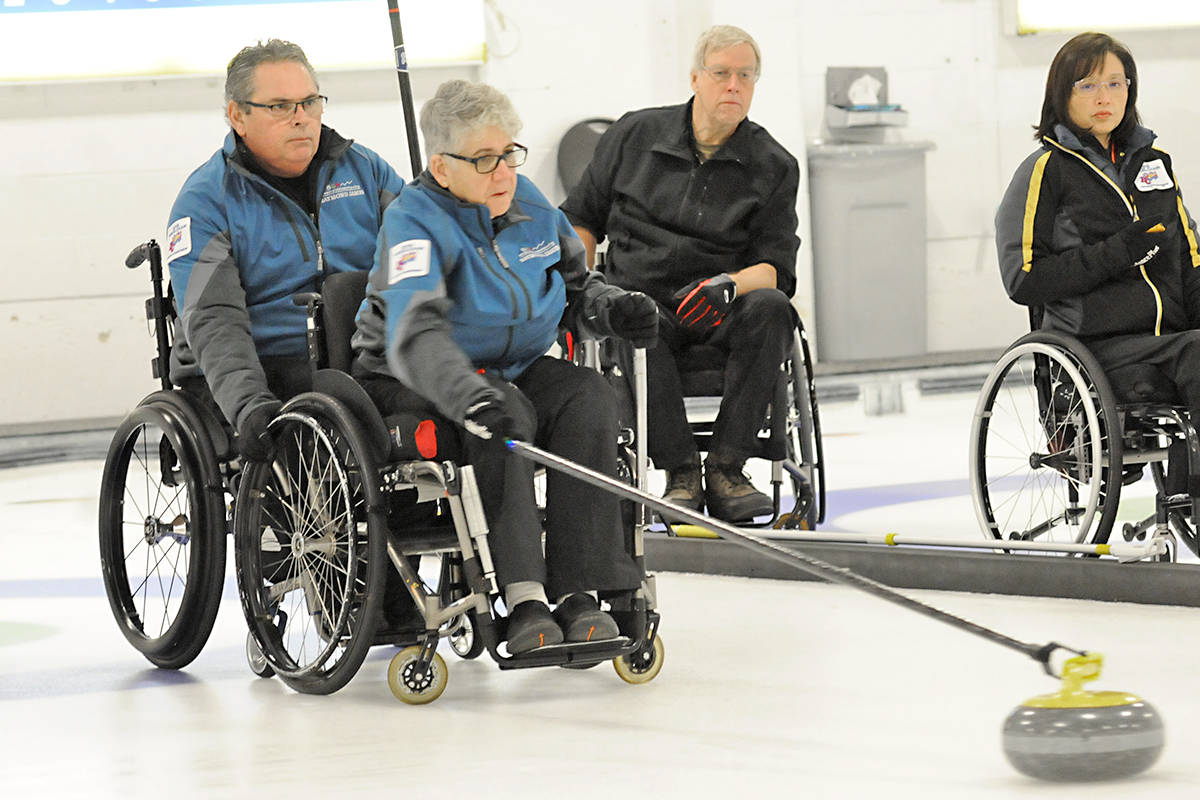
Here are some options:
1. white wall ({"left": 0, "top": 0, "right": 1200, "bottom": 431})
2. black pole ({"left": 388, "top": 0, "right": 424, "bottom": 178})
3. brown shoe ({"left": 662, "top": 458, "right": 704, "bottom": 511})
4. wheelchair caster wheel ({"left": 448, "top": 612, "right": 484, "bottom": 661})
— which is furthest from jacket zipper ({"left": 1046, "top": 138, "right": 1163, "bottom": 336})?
white wall ({"left": 0, "top": 0, "right": 1200, "bottom": 431})

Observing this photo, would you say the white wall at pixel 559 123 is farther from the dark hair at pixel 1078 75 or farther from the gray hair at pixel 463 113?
the gray hair at pixel 463 113

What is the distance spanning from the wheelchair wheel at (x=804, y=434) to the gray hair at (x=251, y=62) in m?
1.34

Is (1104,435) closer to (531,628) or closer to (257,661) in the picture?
(531,628)

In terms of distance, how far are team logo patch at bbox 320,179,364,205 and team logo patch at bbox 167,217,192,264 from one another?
0.23m

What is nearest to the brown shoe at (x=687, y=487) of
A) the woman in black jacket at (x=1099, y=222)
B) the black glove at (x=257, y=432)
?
the woman in black jacket at (x=1099, y=222)

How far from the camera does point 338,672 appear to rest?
2.48m

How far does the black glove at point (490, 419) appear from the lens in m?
2.33

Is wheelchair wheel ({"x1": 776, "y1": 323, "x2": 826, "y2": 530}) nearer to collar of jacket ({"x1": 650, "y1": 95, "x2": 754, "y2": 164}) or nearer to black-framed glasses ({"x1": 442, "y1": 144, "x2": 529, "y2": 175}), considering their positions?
collar of jacket ({"x1": 650, "y1": 95, "x2": 754, "y2": 164})

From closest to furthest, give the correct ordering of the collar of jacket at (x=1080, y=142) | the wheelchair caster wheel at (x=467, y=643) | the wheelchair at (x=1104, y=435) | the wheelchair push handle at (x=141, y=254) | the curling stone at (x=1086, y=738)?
the curling stone at (x=1086, y=738), the wheelchair caster wheel at (x=467, y=643), the wheelchair push handle at (x=141, y=254), the wheelchair at (x=1104, y=435), the collar of jacket at (x=1080, y=142)

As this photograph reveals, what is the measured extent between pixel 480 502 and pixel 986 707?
2.41 feet

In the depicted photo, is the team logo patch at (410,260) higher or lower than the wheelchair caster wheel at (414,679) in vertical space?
higher

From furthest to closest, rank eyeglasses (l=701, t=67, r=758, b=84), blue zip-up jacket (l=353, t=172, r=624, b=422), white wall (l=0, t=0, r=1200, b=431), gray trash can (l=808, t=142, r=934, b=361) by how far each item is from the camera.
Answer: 1. gray trash can (l=808, t=142, r=934, b=361)
2. white wall (l=0, t=0, r=1200, b=431)
3. eyeglasses (l=701, t=67, r=758, b=84)
4. blue zip-up jacket (l=353, t=172, r=624, b=422)

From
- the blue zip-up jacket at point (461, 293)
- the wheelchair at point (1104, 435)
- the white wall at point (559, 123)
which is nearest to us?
the blue zip-up jacket at point (461, 293)

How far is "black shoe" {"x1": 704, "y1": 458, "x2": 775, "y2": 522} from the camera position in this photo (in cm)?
369
